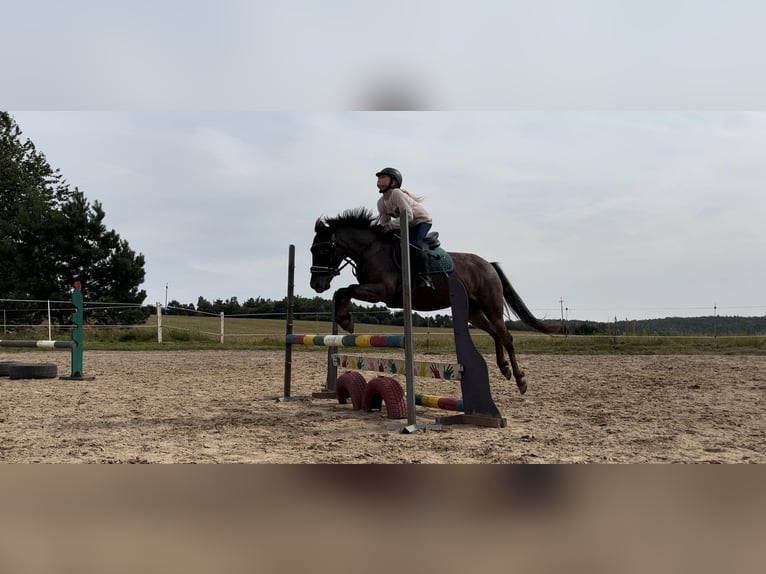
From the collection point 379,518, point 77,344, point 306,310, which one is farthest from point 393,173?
point 306,310

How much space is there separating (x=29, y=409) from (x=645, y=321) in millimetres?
19969

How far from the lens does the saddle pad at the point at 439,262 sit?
4.69 meters

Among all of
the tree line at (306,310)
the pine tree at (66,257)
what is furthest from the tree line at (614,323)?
the pine tree at (66,257)

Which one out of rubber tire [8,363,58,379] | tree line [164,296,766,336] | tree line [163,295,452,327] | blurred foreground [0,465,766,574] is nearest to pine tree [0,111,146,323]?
tree line [163,295,452,327]

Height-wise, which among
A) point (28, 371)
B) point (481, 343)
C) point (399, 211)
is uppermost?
point (399, 211)

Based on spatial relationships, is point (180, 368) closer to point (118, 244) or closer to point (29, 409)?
point (29, 409)

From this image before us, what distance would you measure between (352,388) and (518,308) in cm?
186

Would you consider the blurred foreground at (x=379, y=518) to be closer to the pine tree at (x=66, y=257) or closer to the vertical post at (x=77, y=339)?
the vertical post at (x=77, y=339)

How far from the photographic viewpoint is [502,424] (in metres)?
4.03

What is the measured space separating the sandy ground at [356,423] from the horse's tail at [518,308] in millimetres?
697

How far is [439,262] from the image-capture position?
4.73 m

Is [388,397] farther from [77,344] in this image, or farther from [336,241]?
[77,344]

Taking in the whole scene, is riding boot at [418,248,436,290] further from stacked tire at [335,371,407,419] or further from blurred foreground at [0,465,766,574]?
blurred foreground at [0,465,766,574]

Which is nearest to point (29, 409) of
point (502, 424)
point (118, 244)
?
point (502, 424)
